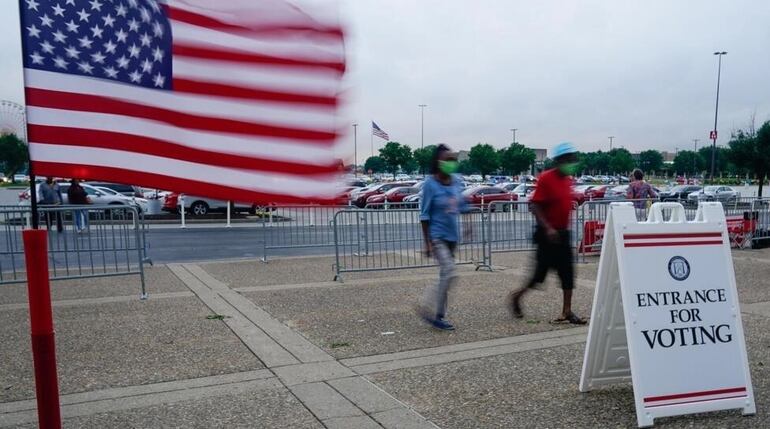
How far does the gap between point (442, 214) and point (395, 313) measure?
1519mm

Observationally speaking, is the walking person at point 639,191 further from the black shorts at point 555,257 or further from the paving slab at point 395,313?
the black shorts at point 555,257

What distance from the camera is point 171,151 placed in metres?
2.72

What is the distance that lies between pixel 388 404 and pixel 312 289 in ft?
15.4

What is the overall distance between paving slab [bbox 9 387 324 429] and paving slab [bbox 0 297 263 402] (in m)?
0.64

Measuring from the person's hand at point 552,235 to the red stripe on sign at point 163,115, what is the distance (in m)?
4.11

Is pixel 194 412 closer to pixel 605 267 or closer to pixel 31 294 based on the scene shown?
pixel 31 294

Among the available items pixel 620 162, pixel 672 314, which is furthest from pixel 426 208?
pixel 620 162

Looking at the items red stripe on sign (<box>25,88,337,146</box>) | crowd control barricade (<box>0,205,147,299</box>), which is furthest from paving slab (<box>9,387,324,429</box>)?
crowd control barricade (<box>0,205,147,299</box>)

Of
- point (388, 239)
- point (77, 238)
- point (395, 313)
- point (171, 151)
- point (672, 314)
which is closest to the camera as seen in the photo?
point (171, 151)

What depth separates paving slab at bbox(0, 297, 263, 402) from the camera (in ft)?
16.9

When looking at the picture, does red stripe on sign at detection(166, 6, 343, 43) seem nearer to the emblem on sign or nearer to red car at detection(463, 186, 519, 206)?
the emblem on sign

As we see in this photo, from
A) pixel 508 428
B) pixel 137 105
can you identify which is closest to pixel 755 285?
pixel 508 428

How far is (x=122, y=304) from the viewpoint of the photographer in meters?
8.05

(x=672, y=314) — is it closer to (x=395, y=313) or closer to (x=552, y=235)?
(x=552, y=235)
